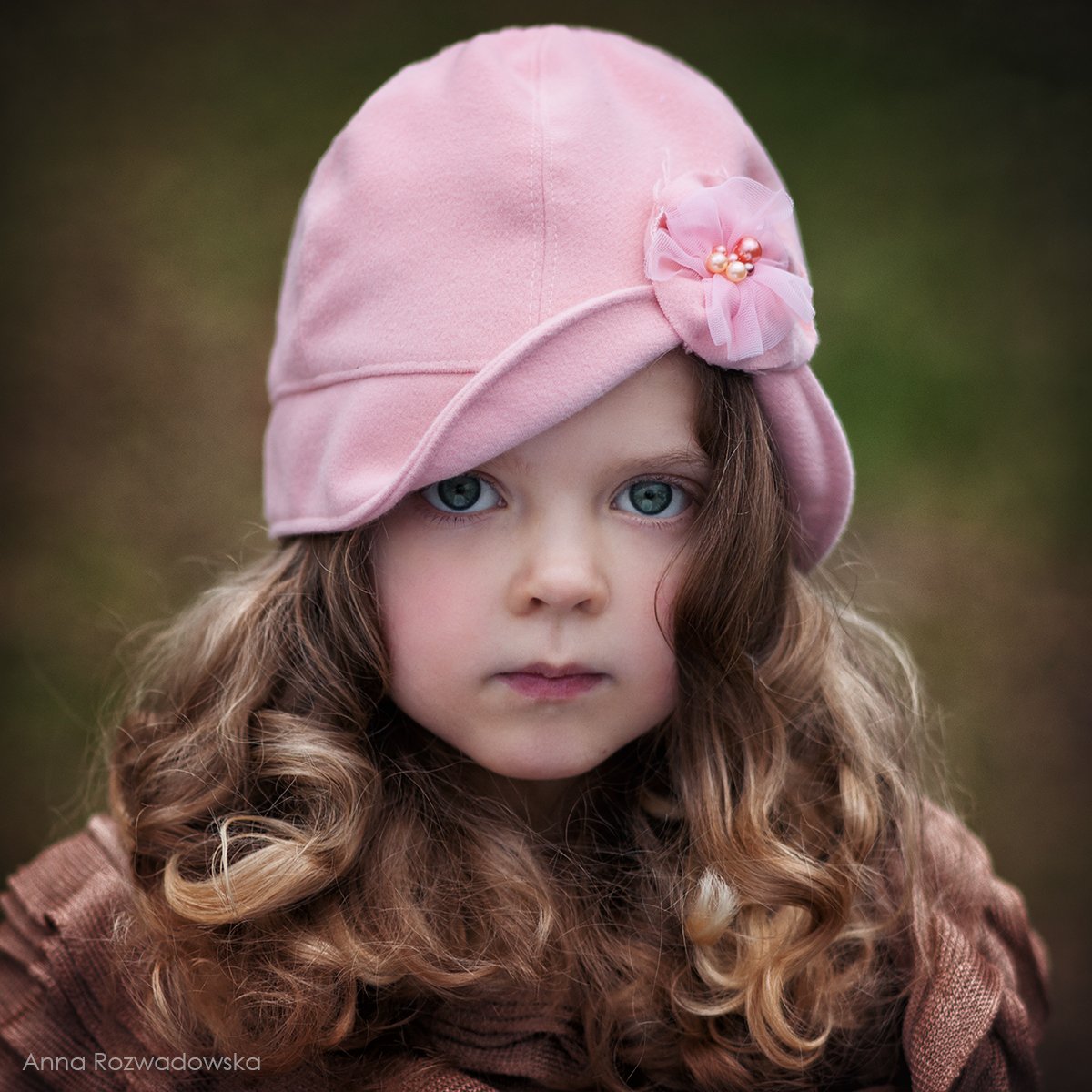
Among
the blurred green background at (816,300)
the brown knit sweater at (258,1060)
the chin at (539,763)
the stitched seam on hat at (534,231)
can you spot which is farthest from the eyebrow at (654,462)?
the blurred green background at (816,300)

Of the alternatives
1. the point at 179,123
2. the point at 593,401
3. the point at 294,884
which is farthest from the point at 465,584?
the point at 179,123

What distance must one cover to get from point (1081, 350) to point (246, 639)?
4.93 ft

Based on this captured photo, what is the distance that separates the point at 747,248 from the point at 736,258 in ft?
0.05

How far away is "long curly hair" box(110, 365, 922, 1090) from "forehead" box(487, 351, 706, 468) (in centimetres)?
2

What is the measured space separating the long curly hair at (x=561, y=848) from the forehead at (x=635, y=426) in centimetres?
2

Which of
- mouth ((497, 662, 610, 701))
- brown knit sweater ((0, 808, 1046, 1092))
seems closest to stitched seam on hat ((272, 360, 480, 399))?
mouth ((497, 662, 610, 701))

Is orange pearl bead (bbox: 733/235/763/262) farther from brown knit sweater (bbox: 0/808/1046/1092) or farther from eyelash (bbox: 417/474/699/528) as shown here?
brown knit sweater (bbox: 0/808/1046/1092)

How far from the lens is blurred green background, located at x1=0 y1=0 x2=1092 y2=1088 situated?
1.87 meters

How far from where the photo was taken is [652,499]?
101cm

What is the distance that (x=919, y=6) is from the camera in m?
1.98

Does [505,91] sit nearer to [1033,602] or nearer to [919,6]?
[919,6]

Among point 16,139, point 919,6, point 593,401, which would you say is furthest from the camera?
point 919,6

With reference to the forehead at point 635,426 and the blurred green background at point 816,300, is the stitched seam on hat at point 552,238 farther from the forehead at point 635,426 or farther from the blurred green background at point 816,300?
the blurred green background at point 816,300

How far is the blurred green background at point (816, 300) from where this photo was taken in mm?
1870
